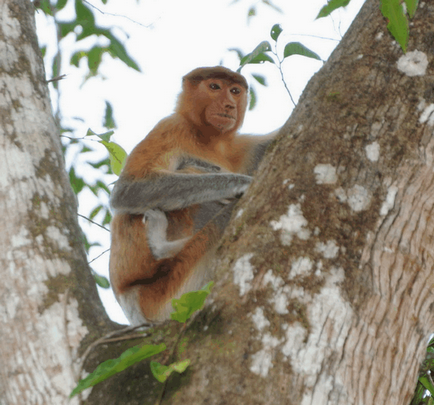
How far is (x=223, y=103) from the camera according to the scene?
3.81 m

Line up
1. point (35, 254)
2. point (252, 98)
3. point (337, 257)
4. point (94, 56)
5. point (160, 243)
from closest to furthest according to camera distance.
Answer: point (337, 257) → point (35, 254) → point (160, 243) → point (252, 98) → point (94, 56)

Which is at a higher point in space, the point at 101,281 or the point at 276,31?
the point at 276,31

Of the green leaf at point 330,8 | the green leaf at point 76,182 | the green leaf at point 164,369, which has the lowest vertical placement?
the green leaf at point 164,369

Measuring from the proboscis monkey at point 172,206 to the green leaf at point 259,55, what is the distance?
0.71 meters

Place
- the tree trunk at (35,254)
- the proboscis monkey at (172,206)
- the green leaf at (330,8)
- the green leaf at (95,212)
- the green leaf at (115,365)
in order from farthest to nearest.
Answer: the green leaf at (95,212)
the proboscis monkey at (172,206)
the green leaf at (330,8)
the tree trunk at (35,254)
the green leaf at (115,365)

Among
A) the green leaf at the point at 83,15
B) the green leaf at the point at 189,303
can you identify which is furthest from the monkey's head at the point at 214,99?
the green leaf at the point at 189,303

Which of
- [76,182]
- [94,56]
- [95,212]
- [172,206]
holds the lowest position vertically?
[172,206]

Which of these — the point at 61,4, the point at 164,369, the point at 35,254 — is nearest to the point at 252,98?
the point at 61,4

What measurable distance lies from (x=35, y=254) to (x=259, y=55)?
1.71 m

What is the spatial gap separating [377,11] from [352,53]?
23 cm

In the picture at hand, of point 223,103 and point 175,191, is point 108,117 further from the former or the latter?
point 175,191

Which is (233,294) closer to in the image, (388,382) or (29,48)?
(388,382)

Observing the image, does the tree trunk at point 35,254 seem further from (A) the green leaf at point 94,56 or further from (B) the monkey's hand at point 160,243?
(A) the green leaf at point 94,56

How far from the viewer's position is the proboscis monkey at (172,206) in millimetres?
3135
